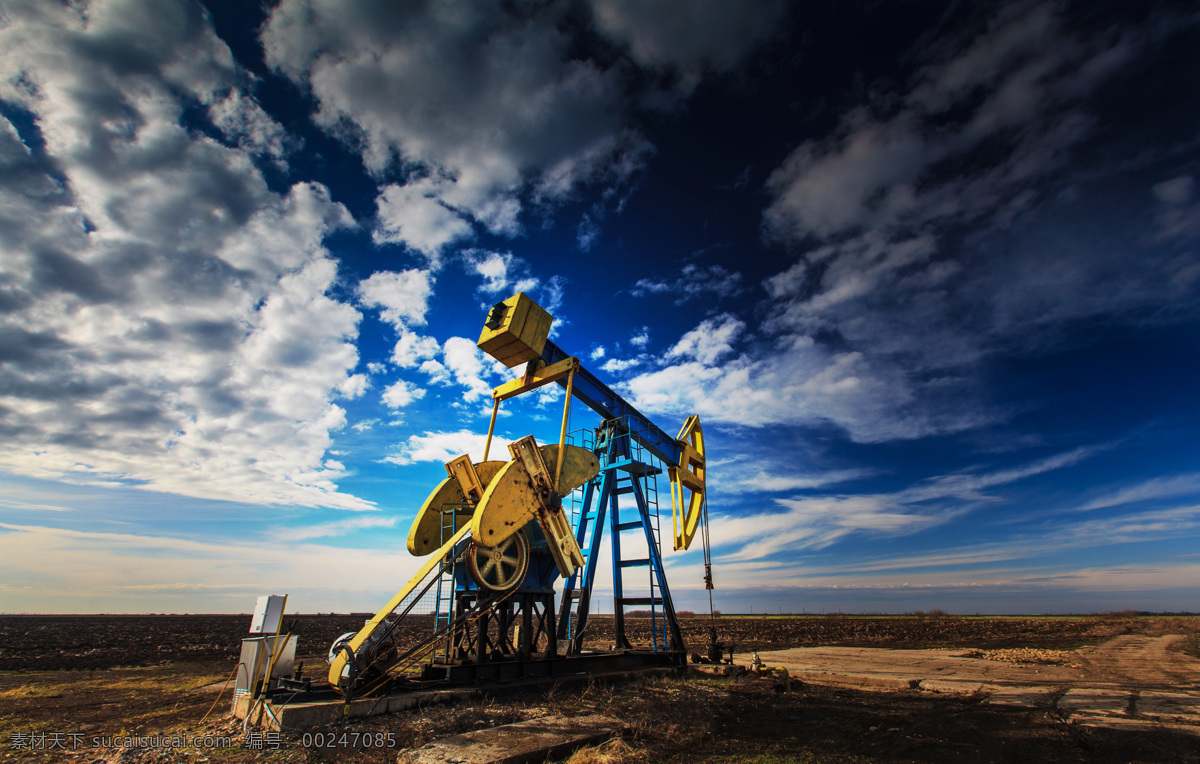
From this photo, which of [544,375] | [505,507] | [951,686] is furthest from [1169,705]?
[544,375]

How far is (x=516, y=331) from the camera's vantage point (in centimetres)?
970

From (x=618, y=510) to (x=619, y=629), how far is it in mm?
2898

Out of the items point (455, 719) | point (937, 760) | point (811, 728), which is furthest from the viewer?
point (811, 728)

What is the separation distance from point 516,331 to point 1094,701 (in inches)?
548

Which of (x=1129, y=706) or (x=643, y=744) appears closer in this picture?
(x=643, y=744)

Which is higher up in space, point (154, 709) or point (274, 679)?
point (274, 679)

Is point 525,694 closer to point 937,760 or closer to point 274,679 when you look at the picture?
point 274,679

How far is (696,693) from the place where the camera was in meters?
10.3

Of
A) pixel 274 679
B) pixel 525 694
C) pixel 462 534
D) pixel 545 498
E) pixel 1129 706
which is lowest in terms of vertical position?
pixel 1129 706

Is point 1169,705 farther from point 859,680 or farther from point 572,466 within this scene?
point 572,466

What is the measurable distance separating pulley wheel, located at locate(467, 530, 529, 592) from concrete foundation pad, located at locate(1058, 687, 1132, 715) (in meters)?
10.4

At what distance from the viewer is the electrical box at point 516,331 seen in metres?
9.72

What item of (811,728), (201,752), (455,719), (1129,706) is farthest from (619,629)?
(1129,706)

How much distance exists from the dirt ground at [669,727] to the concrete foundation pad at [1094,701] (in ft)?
A: 1.53
